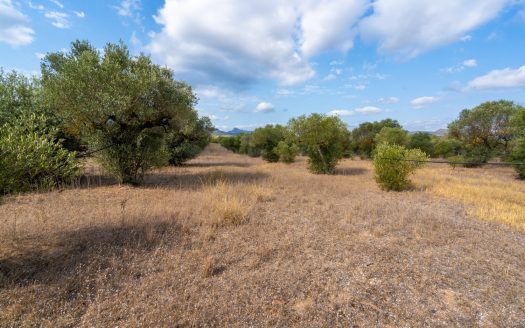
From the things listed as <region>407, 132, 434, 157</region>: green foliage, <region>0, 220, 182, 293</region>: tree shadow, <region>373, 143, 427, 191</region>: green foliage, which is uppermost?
<region>407, 132, 434, 157</region>: green foliage

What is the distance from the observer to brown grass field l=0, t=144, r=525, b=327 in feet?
9.64

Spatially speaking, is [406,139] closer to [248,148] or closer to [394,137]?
[394,137]

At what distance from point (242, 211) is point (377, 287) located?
381 centimetres

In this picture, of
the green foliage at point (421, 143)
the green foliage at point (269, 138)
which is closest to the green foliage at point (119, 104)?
the green foliage at point (269, 138)

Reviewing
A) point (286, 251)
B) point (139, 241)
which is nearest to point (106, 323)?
point (139, 241)

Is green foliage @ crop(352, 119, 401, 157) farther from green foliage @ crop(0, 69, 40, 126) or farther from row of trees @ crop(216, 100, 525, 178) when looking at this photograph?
green foliage @ crop(0, 69, 40, 126)

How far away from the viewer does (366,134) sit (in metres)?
36.9

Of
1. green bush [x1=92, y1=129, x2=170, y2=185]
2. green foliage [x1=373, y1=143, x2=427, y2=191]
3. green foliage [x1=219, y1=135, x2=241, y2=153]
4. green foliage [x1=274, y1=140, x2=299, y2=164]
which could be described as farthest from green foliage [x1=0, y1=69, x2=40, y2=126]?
green foliage [x1=219, y1=135, x2=241, y2=153]

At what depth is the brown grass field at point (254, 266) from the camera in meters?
2.94

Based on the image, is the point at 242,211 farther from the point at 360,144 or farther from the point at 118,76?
the point at 360,144

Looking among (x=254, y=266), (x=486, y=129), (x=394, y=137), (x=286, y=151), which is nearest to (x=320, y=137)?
(x=286, y=151)

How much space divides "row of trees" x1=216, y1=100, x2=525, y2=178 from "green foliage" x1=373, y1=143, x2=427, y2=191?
0.94 feet

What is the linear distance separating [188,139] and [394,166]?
1838 centimetres

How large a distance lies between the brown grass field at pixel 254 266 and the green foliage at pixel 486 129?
2218 centimetres
